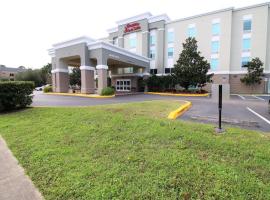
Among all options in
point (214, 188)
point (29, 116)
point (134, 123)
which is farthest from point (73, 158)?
point (29, 116)

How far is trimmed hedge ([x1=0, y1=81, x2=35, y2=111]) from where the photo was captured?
9031 mm

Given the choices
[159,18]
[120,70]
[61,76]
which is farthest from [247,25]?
[61,76]

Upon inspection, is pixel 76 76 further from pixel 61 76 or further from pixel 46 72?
pixel 46 72

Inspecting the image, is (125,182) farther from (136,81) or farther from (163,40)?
(163,40)

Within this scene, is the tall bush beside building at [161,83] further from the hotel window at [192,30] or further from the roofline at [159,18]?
the roofline at [159,18]

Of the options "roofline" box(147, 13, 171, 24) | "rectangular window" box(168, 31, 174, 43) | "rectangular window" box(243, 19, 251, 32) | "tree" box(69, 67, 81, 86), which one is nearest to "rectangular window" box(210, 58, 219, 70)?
"rectangular window" box(243, 19, 251, 32)

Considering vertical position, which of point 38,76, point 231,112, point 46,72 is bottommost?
point 231,112

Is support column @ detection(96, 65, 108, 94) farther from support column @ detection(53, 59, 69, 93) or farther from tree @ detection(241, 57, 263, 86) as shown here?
tree @ detection(241, 57, 263, 86)

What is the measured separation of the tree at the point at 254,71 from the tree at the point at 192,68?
25.6 feet

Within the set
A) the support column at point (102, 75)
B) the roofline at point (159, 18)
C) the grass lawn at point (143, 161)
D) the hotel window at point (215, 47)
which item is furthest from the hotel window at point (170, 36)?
the grass lawn at point (143, 161)

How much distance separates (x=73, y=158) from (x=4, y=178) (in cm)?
131

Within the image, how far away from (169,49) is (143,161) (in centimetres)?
3017

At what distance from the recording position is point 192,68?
2138cm

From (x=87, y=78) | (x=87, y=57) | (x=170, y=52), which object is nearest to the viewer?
Result: (x=87, y=57)
